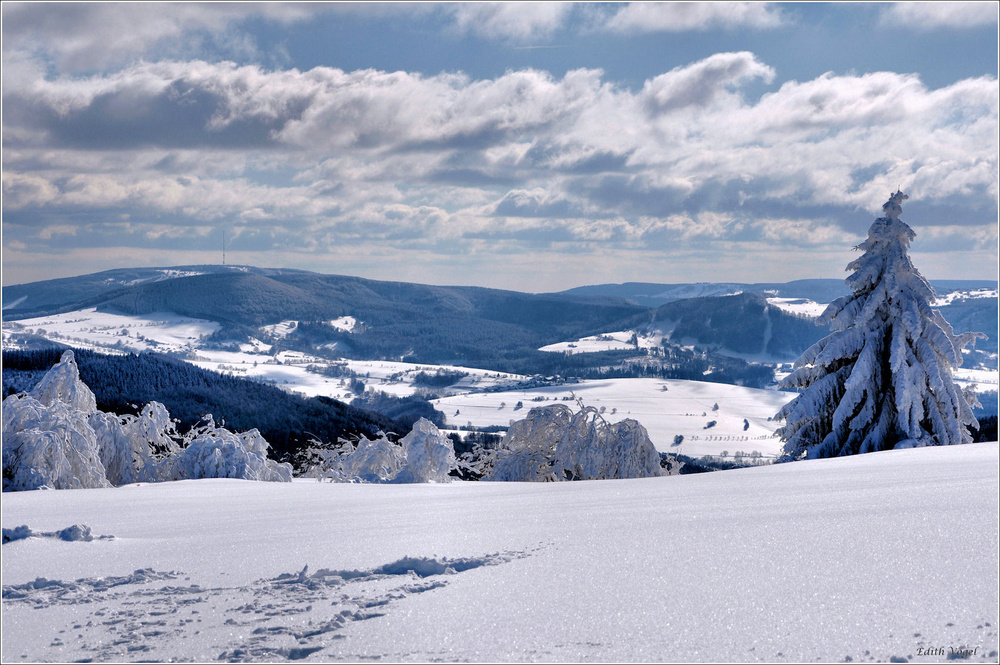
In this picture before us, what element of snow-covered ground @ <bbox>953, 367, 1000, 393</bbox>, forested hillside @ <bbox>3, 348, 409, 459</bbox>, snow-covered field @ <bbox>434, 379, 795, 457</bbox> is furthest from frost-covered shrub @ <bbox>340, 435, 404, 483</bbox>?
snow-covered ground @ <bbox>953, 367, 1000, 393</bbox>

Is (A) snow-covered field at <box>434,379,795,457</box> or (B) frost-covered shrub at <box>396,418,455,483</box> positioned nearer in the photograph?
(B) frost-covered shrub at <box>396,418,455,483</box>

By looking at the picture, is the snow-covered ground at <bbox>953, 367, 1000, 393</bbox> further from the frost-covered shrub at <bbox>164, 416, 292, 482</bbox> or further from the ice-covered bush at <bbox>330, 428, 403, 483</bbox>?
the frost-covered shrub at <bbox>164, 416, 292, 482</bbox>

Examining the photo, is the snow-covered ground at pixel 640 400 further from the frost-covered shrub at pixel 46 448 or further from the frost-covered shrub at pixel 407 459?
the frost-covered shrub at pixel 46 448

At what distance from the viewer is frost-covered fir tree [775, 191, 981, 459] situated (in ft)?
47.2

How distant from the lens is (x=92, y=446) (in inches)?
481

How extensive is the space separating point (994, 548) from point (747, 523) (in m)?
1.26

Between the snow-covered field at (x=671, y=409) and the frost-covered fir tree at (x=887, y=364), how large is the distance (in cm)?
6464

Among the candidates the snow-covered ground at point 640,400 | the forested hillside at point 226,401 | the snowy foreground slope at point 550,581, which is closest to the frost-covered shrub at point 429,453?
the snowy foreground slope at point 550,581

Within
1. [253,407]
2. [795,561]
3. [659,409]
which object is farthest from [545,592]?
[659,409]

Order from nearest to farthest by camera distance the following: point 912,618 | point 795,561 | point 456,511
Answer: point 912,618 < point 795,561 < point 456,511

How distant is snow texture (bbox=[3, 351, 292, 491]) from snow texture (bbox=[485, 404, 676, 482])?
617 centimetres

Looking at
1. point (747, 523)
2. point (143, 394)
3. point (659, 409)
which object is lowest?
point (659, 409)

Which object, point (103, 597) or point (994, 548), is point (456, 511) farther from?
point (994, 548)

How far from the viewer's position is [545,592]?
336cm
